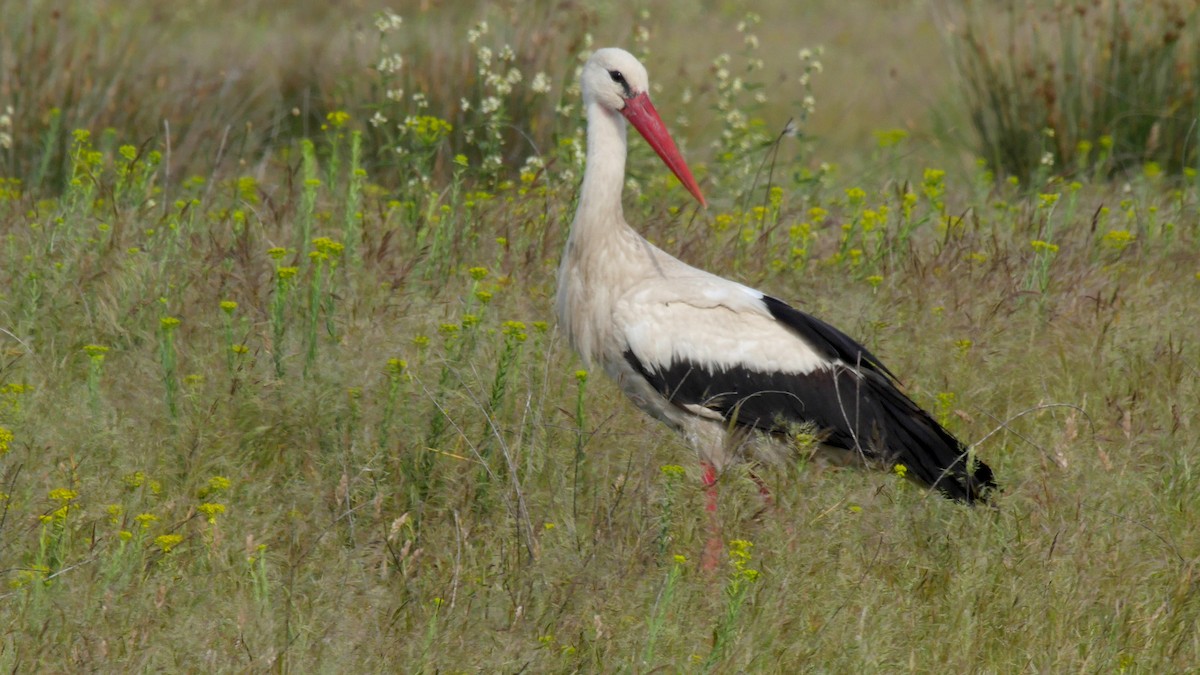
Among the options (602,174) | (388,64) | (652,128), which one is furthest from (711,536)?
(388,64)

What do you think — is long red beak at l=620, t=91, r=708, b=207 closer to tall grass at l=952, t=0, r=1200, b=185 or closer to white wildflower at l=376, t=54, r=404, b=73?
white wildflower at l=376, t=54, r=404, b=73

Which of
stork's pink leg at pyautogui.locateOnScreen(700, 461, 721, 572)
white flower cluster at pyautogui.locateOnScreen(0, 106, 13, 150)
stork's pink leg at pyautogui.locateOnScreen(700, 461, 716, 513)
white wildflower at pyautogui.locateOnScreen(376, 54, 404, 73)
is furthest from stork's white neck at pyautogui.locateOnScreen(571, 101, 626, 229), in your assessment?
white flower cluster at pyautogui.locateOnScreen(0, 106, 13, 150)

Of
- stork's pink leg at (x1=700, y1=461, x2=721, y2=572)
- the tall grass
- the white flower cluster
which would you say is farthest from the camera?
the tall grass

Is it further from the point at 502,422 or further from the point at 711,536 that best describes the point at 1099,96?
the point at 711,536

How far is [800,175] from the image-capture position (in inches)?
262

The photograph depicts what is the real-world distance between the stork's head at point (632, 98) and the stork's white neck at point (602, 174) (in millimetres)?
39

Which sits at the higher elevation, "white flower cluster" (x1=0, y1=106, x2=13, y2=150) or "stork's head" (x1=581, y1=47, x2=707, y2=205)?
"stork's head" (x1=581, y1=47, x2=707, y2=205)

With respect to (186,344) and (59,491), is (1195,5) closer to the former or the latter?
(186,344)

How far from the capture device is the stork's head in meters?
4.59

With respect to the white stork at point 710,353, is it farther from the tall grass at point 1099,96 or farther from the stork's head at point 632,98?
the tall grass at point 1099,96

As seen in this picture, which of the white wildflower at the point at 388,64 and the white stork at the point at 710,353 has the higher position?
the white wildflower at the point at 388,64

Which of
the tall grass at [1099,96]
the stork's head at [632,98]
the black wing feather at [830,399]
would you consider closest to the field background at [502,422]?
the black wing feather at [830,399]

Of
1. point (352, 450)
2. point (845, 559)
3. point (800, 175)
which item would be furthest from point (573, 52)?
point (845, 559)

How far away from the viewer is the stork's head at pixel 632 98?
4590 mm
